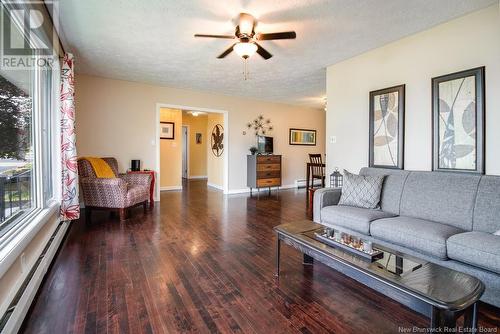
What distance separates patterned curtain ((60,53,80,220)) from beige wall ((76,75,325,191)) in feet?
5.26

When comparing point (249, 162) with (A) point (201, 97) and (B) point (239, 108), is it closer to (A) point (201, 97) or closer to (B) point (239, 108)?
(B) point (239, 108)

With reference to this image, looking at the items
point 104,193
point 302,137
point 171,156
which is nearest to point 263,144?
point 302,137

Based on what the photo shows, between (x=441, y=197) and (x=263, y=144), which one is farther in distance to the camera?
(x=263, y=144)

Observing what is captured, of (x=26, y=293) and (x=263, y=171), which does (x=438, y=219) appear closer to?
(x=26, y=293)

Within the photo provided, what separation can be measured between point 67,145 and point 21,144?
3.85 ft

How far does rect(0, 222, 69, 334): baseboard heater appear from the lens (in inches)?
58.7

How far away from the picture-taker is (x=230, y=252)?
110 inches

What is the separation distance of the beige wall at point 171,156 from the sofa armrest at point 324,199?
188 inches

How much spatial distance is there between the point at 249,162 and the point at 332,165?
9.14 ft

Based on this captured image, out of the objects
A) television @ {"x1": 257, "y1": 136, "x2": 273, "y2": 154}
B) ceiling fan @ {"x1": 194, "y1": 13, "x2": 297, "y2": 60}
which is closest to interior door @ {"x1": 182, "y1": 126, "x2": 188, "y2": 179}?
television @ {"x1": 257, "y1": 136, "x2": 273, "y2": 154}

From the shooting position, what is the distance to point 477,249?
72.4 inches

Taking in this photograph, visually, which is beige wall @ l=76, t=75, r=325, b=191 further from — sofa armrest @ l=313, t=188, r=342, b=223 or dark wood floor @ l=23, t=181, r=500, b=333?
sofa armrest @ l=313, t=188, r=342, b=223

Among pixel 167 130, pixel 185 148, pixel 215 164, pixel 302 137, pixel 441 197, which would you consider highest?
pixel 167 130

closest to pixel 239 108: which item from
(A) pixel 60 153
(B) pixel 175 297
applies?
(A) pixel 60 153
